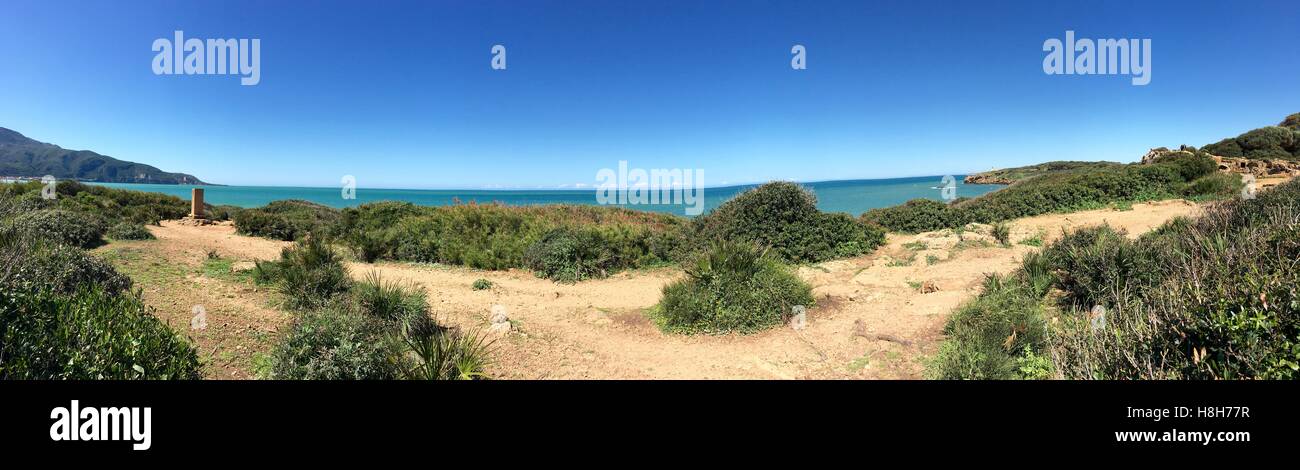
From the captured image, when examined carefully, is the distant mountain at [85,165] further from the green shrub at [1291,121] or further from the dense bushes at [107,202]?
the green shrub at [1291,121]

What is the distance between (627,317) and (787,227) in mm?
6166

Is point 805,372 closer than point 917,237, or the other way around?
point 805,372

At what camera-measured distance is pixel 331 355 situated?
3895 mm

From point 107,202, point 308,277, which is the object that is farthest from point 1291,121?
point 107,202

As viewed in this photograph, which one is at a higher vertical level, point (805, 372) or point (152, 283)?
point (152, 283)

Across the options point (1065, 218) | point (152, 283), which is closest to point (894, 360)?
point (152, 283)

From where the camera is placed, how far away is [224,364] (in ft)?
14.5

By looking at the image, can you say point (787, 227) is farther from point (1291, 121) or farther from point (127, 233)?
point (1291, 121)

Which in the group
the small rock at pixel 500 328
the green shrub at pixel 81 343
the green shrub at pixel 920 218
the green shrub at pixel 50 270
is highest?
the green shrub at pixel 920 218

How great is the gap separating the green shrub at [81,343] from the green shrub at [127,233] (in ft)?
33.3

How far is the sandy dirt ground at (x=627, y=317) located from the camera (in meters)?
→ 5.35

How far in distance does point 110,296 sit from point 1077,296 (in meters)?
11.2

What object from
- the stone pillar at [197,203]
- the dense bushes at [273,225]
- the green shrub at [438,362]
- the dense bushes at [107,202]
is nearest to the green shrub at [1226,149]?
the green shrub at [438,362]
